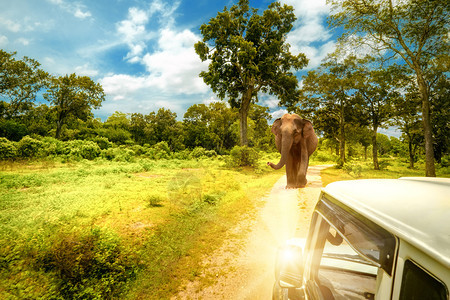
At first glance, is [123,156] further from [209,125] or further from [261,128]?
[261,128]

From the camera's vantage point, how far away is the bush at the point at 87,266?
2.70 m

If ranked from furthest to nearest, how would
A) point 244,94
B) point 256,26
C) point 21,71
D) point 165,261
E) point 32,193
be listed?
point 21,71
point 244,94
point 256,26
point 32,193
point 165,261

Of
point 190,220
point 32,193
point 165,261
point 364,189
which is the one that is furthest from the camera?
point 32,193

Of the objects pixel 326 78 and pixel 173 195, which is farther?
pixel 326 78

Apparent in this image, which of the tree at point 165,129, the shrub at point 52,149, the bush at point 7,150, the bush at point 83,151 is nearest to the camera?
the bush at point 7,150

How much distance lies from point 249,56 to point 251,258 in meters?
15.9

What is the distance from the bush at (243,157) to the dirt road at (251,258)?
9.50m

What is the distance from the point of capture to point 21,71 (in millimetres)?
23266

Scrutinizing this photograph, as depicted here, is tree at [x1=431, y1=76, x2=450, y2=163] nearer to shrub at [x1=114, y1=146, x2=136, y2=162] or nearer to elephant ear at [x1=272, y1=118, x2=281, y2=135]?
elephant ear at [x1=272, y1=118, x2=281, y2=135]

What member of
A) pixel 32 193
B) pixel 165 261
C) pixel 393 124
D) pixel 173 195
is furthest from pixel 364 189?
pixel 393 124

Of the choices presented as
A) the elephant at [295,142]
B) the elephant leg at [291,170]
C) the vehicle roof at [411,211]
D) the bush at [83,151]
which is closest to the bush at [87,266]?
the vehicle roof at [411,211]

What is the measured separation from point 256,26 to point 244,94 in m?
6.01

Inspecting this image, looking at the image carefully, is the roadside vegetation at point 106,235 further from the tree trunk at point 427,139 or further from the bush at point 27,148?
the tree trunk at point 427,139

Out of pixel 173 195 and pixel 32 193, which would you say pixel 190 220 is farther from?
pixel 32 193
